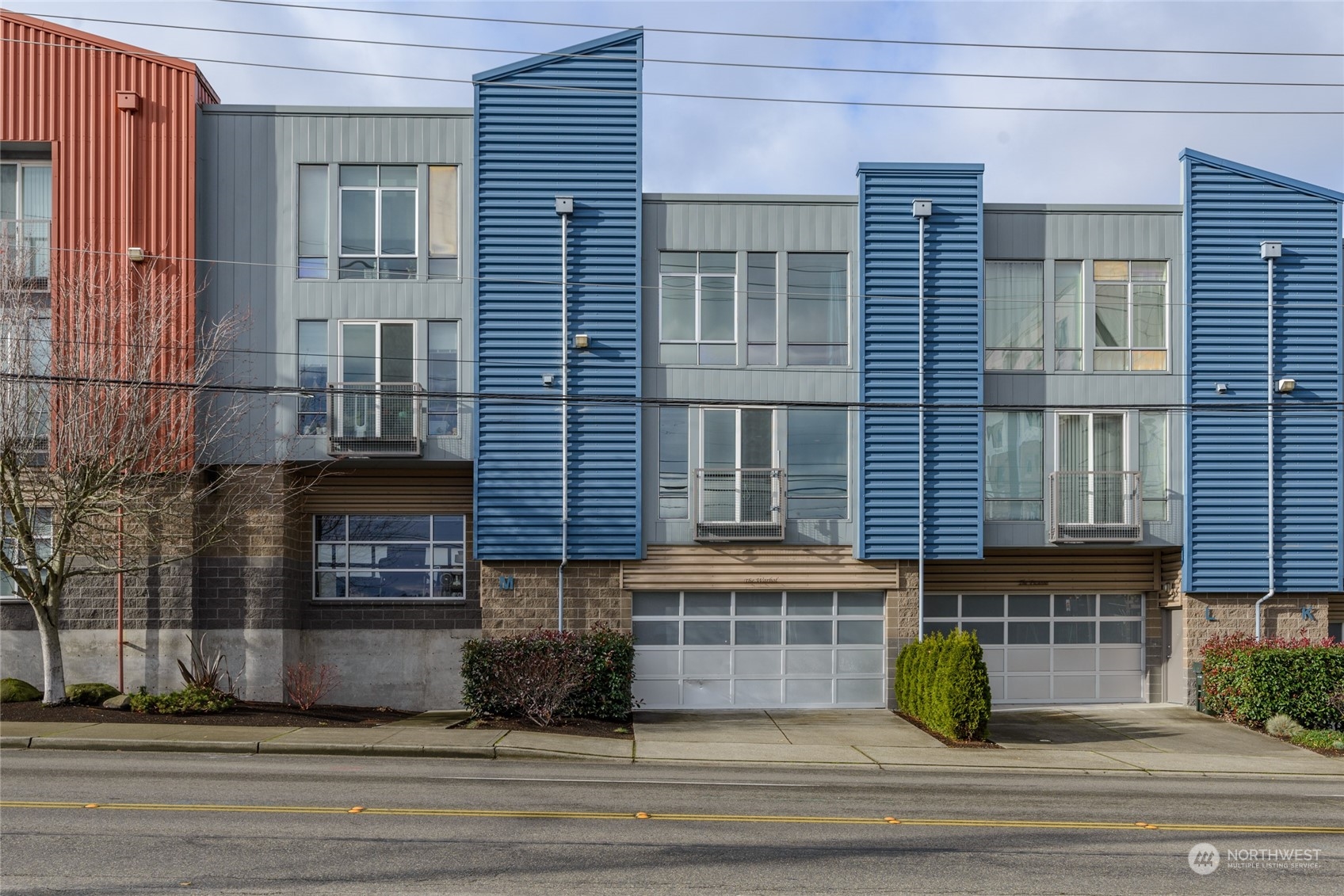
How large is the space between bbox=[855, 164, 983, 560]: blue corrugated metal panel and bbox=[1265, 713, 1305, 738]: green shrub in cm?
592

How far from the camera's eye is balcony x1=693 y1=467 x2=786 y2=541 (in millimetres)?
22484

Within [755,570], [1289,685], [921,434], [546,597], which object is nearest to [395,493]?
[546,597]

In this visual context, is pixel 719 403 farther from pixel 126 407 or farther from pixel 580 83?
pixel 126 407

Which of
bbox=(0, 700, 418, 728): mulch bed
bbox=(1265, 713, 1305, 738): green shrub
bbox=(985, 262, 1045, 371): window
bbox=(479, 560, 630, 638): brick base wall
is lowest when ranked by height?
bbox=(1265, 713, 1305, 738): green shrub

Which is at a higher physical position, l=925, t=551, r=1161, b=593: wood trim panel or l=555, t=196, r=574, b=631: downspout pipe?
l=555, t=196, r=574, b=631: downspout pipe

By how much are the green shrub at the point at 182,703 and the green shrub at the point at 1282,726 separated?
17.4m

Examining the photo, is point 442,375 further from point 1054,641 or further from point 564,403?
point 1054,641

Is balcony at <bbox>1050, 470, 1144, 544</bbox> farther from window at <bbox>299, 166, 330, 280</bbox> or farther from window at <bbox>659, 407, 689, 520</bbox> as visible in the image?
window at <bbox>299, 166, 330, 280</bbox>

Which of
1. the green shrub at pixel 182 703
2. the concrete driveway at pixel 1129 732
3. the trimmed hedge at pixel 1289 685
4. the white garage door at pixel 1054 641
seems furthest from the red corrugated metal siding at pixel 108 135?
the trimmed hedge at pixel 1289 685

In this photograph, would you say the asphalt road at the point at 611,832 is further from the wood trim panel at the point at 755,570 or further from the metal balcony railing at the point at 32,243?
the metal balcony railing at the point at 32,243

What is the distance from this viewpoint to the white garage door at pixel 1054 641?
2408cm

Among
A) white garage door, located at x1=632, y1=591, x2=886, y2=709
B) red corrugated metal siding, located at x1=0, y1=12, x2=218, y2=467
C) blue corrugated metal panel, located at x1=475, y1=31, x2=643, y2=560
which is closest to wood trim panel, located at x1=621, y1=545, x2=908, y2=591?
white garage door, located at x1=632, y1=591, x2=886, y2=709

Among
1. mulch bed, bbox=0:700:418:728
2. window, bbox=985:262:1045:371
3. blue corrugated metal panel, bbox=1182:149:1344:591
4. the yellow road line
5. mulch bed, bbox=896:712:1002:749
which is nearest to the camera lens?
the yellow road line

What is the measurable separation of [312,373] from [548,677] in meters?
7.59
